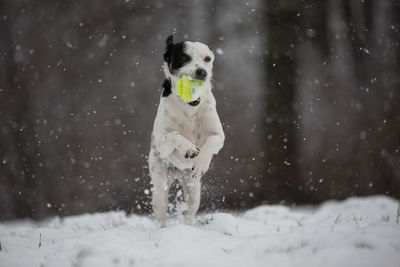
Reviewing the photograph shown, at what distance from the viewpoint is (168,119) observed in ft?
12.9

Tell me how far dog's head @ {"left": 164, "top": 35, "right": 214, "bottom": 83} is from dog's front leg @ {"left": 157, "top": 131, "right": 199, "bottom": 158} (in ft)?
1.99

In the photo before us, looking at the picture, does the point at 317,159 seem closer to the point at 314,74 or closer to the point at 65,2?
the point at 314,74

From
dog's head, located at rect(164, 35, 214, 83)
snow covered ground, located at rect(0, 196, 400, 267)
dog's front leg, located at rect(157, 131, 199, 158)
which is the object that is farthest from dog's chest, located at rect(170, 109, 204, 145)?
snow covered ground, located at rect(0, 196, 400, 267)

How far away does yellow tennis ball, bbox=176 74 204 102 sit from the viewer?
3641 mm

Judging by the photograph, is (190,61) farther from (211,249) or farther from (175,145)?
(211,249)

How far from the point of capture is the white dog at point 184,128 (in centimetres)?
366

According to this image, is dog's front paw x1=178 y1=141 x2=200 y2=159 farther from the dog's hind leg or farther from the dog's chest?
the dog's hind leg

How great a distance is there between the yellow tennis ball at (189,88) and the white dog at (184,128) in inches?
2.1

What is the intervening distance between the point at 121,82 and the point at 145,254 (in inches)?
293

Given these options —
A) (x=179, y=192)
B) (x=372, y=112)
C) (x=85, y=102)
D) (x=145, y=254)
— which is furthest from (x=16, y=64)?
(x=372, y=112)

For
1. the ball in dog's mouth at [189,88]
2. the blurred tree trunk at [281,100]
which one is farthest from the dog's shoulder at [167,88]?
the blurred tree trunk at [281,100]

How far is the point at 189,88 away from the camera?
3.64 m

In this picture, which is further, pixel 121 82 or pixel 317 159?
pixel 121 82

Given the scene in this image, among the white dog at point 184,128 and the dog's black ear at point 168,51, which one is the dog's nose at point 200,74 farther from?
the dog's black ear at point 168,51
